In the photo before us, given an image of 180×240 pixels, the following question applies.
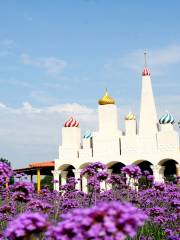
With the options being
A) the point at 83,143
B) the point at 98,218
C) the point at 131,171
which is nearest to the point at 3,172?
the point at 131,171

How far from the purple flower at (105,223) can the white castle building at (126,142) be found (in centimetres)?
3119

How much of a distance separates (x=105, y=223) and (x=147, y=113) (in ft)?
110

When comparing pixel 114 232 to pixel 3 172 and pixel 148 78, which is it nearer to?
pixel 3 172

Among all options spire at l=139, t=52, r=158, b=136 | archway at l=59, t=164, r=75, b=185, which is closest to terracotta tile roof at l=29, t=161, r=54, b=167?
archway at l=59, t=164, r=75, b=185

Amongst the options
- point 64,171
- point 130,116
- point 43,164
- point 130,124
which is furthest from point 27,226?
point 43,164

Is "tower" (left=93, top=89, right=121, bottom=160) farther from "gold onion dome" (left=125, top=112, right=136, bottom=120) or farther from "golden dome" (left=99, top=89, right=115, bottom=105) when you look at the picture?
"gold onion dome" (left=125, top=112, right=136, bottom=120)

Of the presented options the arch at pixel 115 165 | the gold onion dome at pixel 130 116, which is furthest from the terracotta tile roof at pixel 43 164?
the gold onion dome at pixel 130 116

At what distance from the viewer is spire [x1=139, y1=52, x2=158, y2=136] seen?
3554cm

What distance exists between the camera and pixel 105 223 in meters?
2.44

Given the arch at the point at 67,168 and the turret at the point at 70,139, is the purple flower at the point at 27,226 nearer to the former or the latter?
the turret at the point at 70,139

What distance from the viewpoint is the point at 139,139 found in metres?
35.9

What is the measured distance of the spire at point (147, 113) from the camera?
35.5m

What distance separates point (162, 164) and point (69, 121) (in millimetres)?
8814

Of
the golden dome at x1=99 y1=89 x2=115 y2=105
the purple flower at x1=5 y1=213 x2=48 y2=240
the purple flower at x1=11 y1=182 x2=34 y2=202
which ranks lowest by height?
the purple flower at x1=5 y1=213 x2=48 y2=240
